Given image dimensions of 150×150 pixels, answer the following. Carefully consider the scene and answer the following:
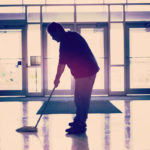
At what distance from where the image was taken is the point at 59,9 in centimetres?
850

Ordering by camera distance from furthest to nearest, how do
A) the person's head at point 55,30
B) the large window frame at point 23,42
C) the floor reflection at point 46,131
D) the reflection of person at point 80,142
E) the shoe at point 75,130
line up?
the large window frame at point 23,42 < the shoe at point 75,130 < the person's head at point 55,30 < the floor reflection at point 46,131 < the reflection of person at point 80,142

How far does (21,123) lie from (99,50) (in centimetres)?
485

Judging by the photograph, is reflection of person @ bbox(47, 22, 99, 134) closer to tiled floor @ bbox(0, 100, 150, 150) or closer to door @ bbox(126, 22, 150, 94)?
tiled floor @ bbox(0, 100, 150, 150)

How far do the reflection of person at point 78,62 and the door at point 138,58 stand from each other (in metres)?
5.06

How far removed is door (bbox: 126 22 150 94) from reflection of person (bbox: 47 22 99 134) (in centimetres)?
506

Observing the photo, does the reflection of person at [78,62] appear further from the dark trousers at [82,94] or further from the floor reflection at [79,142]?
the floor reflection at [79,142]

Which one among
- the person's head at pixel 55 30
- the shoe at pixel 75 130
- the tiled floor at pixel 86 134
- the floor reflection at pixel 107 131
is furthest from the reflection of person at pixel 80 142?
the person's head at pixel 55 30

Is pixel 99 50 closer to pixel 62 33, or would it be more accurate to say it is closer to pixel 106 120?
pixel 106 120

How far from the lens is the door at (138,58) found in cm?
845

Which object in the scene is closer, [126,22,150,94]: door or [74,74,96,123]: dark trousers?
[74,74,96,123]: dark trousers

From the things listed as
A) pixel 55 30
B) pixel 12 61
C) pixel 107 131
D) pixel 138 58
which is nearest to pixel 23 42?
pixel 12 61

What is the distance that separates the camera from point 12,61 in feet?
27.7

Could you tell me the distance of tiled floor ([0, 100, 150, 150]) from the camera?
3004 mm

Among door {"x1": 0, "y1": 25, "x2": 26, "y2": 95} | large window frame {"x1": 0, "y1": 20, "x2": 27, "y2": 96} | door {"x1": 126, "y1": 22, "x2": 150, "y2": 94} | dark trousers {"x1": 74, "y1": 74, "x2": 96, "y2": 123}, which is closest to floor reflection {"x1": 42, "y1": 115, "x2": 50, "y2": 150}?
dark trousers {"x1": 74, "y1": 74, "x2": 96, "y2": 123}
